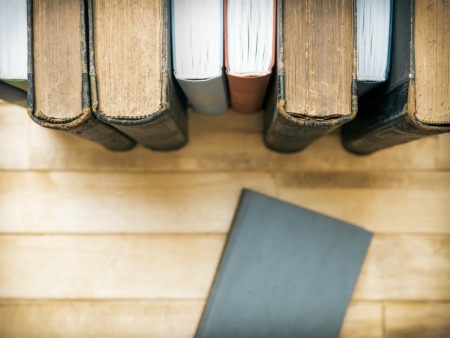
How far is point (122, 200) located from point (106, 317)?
8.6 inches

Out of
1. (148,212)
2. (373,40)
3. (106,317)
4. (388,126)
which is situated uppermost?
(373,40)

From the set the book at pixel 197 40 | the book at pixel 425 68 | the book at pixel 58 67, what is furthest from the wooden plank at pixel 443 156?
the book at pixel 58 67

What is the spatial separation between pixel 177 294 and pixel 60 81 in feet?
1.42

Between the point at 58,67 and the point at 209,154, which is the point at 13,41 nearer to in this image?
the point at 58,67

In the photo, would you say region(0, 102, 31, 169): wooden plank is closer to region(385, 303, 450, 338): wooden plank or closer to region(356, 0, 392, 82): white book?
region(356, 0, 392, 82): white book

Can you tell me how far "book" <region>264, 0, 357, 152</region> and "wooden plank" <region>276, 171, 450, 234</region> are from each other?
0.27 m

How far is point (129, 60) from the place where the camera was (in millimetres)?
490

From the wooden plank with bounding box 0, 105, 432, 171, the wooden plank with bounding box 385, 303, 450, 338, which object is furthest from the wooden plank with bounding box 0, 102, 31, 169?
the wooden plank with bounding box 385, 303, 450, 338

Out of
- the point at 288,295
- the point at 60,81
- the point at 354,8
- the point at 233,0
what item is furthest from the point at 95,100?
the point at 288,295

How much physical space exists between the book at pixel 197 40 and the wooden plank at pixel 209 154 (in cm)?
21

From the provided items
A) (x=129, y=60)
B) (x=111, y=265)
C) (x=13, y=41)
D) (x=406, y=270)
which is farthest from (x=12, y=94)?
(x=406, y=270)

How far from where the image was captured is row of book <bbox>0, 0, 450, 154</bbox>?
1.60 ft

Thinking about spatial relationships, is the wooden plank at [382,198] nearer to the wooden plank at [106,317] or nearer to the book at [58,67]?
the wooden plank at [106,317]

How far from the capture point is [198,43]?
53 centimetres
